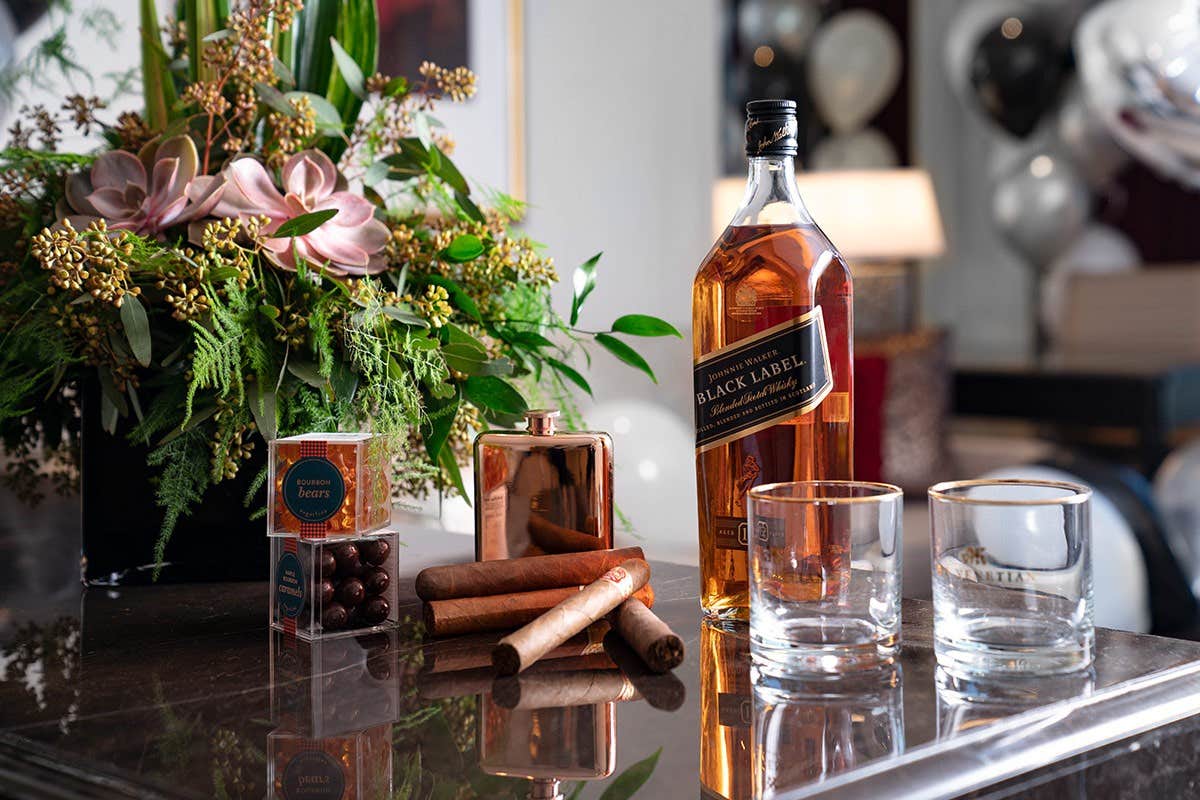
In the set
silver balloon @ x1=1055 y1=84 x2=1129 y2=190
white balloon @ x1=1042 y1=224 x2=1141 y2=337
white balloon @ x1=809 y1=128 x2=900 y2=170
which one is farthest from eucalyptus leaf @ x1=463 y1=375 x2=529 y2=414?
white balloon @ x1=809 y1=128 x2=900 y2=170

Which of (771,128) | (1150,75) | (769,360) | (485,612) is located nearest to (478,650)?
(485,612)

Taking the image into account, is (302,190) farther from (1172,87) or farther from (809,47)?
(809,47)

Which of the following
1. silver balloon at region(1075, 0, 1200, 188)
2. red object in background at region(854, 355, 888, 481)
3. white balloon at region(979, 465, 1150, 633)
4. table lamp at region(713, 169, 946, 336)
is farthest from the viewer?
table lamp at region(713, 169, 946, 336)

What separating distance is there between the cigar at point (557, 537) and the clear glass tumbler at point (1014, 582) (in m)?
0.23

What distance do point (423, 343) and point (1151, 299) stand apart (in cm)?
492

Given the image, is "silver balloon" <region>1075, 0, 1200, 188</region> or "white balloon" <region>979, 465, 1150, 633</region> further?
"silver balloon" <region>1075, 0, 1200, 188</region>

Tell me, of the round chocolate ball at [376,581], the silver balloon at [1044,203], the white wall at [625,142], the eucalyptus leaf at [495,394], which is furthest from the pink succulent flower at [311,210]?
the silver balloon at [1044,203]

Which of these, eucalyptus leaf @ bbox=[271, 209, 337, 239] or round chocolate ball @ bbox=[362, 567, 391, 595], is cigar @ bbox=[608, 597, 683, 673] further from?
eucalyptus leaf @ bbox=[271, 209, 337, 239]

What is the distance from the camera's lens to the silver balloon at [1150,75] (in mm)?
2270

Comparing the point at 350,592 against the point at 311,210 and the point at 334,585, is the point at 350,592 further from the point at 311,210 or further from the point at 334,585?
the point at 311,210

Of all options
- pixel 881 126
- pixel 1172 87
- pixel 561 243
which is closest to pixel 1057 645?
pixel 1172 87

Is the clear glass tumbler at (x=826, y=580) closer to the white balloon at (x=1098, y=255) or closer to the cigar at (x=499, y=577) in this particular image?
the cigar at (x=499, y=577)

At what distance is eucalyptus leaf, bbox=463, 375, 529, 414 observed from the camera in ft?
2.91

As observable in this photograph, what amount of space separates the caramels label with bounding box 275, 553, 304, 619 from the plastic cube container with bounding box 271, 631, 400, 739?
0.05 feet
